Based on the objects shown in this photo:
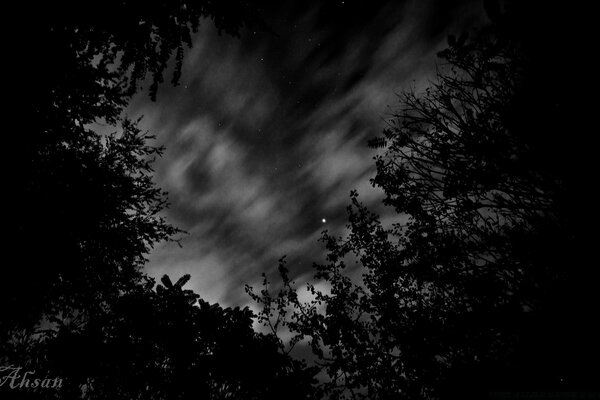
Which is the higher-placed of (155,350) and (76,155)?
(76,155)

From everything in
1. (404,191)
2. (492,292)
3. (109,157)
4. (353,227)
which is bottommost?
(492,292)

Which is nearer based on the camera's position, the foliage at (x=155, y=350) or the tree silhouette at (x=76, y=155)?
the tree silhouette at (x=76, y=155)

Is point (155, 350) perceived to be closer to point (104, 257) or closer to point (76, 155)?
point (104, 257)

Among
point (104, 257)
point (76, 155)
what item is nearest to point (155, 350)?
point (104, 257)

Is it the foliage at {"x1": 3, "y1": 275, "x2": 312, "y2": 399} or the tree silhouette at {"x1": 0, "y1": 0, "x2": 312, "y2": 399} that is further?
the foliage at {"x1": 3, "y1": 275, "x2": 312, "y2": 399}

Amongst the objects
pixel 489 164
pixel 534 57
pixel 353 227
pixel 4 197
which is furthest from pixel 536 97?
pixel 353 227

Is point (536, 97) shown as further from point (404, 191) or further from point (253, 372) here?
point (253, 372)

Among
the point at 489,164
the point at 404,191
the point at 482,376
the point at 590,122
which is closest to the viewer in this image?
the point at 590,122

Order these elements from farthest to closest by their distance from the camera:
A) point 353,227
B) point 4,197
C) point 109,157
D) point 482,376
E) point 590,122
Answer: point 353,227, point 109,157, point 482,376, point 590,122, point 4,197

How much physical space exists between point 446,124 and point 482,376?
8.05 metres

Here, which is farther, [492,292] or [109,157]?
[109,157]

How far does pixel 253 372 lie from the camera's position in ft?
36.9

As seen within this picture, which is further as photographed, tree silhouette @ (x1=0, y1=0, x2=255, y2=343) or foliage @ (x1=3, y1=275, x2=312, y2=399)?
foliage @ (x1=3, y1=275, x2=312, y2=399)

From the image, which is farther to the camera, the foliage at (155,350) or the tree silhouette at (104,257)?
the foliage at (155,350)
